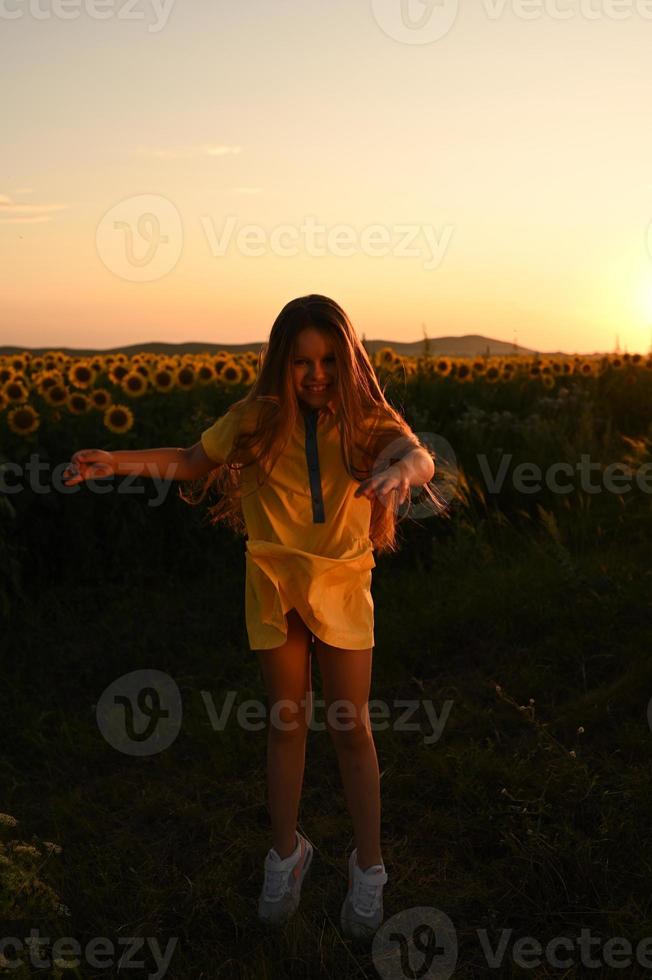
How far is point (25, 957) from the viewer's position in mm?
2656

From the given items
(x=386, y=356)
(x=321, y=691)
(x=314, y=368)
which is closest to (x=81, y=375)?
(x=386, y=356)

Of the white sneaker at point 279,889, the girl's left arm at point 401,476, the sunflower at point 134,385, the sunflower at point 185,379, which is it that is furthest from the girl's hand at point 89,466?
the sunflower at point 185,379

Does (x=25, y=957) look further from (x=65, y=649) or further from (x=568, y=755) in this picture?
(x=65, y=649)

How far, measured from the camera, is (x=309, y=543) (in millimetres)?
2713

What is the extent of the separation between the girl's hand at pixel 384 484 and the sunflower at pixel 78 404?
3.98m

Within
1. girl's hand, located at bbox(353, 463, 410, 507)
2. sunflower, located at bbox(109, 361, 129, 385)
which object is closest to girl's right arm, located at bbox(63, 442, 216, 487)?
girl's hand, located at bbox(353, 463, 410, 507)

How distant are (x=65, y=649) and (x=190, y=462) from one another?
2434 mm

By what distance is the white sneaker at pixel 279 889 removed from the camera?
283 cm

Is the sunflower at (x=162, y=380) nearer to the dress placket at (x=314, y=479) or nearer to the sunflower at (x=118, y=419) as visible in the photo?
the sunflower at (x=118, y=419)

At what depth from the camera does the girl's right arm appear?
266cm

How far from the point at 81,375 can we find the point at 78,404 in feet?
4.03

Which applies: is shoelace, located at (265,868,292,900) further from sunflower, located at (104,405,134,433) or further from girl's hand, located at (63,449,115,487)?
sunflower, located at (104,405,134,433)

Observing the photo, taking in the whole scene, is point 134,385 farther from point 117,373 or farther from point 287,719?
point 287,719

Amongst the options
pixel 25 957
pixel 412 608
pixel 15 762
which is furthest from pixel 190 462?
pixel 412 608
